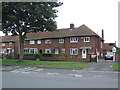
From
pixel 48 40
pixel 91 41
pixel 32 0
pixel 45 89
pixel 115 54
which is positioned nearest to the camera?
pixel 45 89

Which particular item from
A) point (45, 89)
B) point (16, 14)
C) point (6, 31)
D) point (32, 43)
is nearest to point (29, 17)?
point (16, 14)

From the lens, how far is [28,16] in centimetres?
2338

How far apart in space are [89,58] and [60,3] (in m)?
11.0

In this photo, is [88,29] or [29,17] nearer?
[29,17]

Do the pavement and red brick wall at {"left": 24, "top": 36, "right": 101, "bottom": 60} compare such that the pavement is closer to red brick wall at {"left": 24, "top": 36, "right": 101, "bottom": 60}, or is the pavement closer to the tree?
the tree

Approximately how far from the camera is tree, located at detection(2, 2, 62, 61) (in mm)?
22047

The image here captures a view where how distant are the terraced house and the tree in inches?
191

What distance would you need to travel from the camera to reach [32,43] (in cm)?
4300

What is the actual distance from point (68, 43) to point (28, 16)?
1505 centimetres

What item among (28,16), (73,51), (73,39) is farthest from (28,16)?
(73,51)

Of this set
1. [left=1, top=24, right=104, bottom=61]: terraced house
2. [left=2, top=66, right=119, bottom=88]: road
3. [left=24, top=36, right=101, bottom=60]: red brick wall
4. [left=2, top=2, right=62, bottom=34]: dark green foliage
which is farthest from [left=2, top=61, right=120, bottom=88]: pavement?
[left=24, top=36, right=101, bottom=60]: red brick wall

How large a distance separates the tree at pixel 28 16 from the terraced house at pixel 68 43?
15.9 feet

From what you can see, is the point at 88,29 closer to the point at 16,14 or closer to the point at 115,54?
the point at 115,54

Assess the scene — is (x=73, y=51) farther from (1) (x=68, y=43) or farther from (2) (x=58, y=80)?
(2) (x=58, y=80)
